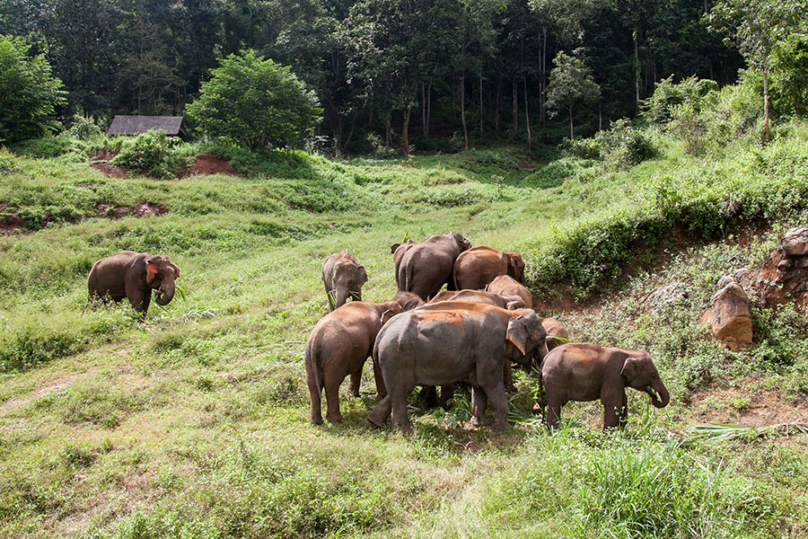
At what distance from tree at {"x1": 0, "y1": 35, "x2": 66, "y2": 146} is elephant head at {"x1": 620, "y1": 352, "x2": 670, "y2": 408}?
25603mm

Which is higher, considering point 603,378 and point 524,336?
point 524,336

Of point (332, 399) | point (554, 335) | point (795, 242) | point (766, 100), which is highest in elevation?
point (766, 100)

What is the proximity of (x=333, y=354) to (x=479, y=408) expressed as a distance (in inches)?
65.3

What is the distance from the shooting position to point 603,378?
5551mm

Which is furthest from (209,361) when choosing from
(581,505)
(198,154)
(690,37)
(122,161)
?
(690,37)

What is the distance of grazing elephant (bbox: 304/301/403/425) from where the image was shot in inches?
240

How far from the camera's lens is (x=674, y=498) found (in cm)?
391

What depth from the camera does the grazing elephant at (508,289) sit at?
323 inches

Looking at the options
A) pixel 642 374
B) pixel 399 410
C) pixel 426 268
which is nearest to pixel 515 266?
pixel 426 268

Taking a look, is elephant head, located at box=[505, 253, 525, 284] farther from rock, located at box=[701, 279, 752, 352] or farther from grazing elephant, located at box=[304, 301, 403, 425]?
grazing elephant, located at box=[304, 301, 403, 425]

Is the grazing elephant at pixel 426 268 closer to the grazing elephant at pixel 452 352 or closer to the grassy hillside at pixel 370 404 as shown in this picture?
the grassy hillside at pixel 370 404

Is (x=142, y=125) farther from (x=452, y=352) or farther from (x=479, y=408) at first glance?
(x=479, y=408)

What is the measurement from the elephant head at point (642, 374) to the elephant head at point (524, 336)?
0.96 meters

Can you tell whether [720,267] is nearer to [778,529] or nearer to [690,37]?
[778,529]
